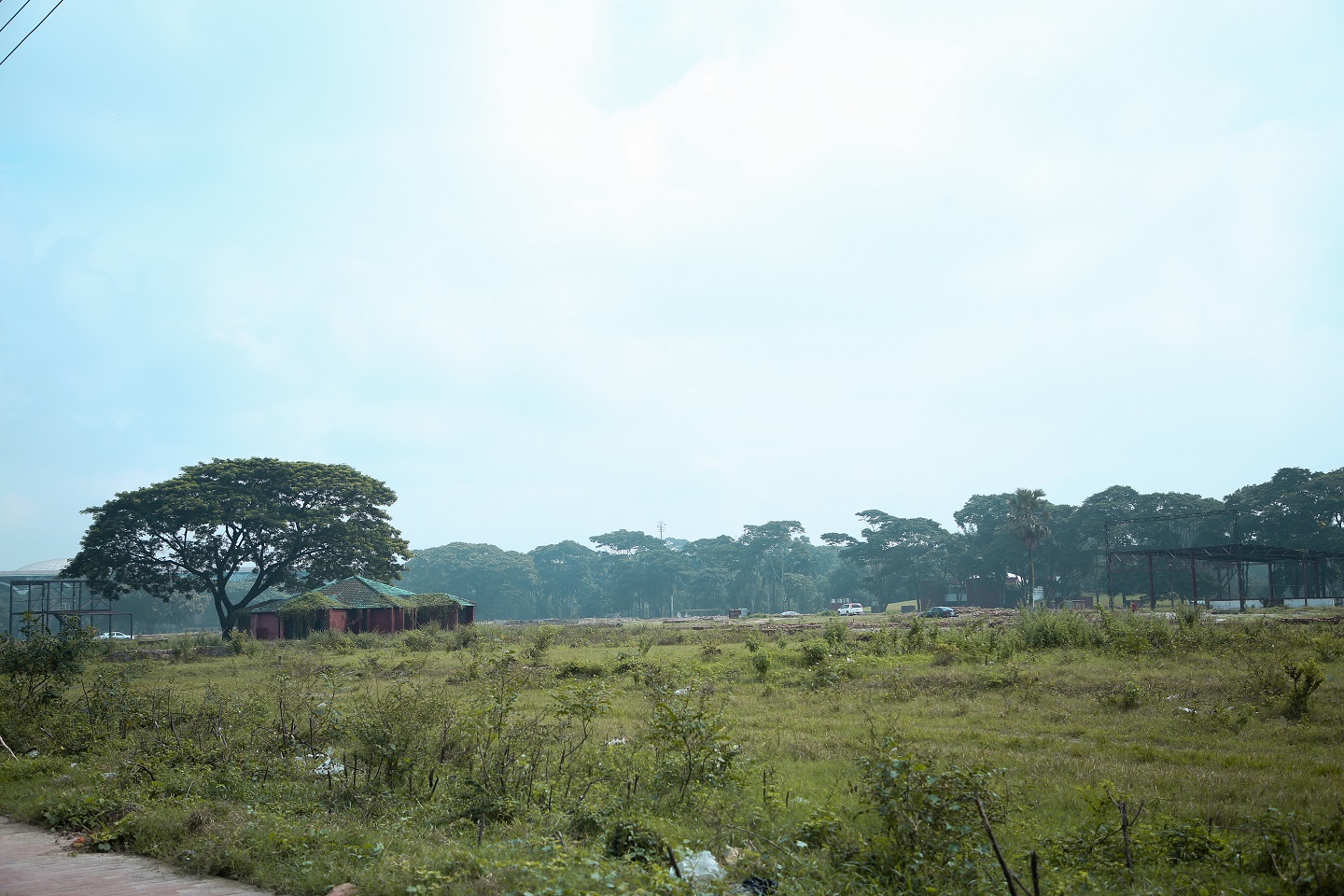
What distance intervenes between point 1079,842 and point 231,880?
22.6 ft

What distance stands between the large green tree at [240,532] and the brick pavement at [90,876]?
42050 mm

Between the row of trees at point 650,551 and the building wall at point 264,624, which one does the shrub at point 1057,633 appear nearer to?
the row of trees at point 650,551

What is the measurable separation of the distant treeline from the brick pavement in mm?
56202

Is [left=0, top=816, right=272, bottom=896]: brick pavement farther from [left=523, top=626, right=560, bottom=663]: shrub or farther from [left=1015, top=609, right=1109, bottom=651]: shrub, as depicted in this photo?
[left=1015, top=609, right=1109, bottom=651]: shrub

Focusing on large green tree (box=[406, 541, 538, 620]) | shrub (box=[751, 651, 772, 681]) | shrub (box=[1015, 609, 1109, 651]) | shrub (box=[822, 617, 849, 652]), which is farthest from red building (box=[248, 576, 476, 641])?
large green tree (box=[406, 541, 538, 620])

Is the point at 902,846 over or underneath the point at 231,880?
over

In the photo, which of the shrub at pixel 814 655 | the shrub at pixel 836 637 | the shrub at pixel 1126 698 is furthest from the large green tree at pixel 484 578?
the shrub at pixel 1126 698

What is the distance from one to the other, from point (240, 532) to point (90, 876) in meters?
45.6

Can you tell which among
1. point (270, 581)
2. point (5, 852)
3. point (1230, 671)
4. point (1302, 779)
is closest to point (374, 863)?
point (5, 852)

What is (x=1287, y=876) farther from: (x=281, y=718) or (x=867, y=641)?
(x=867, y=641)

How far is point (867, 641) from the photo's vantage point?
966 inches

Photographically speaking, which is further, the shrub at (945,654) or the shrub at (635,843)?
the shrub at (945,654)

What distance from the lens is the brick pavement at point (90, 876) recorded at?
6.41 meters

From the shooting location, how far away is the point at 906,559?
87.2 meters
